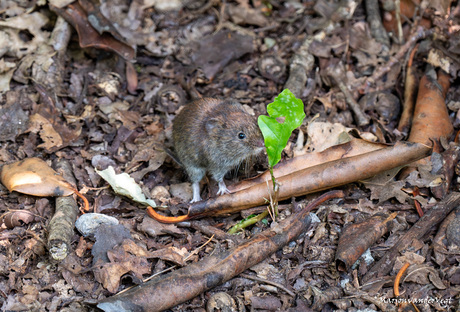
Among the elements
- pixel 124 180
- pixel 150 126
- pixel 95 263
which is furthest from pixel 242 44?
pixel 95 263

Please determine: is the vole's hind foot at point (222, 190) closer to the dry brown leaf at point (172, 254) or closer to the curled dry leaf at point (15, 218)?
the dry brown leaf at point (172, 254)

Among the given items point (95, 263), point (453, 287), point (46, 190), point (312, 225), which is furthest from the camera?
point (46, 190)

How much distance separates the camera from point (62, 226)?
5184 mm

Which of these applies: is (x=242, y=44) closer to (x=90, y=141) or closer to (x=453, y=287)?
(x=90, y=141)

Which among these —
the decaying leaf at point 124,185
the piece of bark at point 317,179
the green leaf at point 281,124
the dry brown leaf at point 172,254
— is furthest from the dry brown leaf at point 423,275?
the decaying leaf at point 124,185

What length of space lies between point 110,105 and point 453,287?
570 centimetres

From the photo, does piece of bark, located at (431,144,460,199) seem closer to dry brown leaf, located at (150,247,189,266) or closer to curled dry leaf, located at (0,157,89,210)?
dry brown leaf, located at (150,247,189,266)

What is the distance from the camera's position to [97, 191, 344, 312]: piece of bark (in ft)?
14.0

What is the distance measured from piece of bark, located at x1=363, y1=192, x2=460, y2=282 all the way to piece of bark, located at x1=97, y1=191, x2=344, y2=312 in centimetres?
93

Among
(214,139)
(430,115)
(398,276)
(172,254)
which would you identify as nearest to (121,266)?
(172,254)

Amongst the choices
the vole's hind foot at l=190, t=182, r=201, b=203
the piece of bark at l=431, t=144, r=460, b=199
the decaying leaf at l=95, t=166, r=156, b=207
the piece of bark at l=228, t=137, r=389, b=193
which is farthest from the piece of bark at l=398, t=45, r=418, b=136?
the decaying leaf at l=95, t=166, r=156, b=207

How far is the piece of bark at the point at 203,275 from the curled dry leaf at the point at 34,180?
6.15 ft

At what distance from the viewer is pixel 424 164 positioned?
5688 mm

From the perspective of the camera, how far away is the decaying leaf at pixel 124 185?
5879 millimetres
